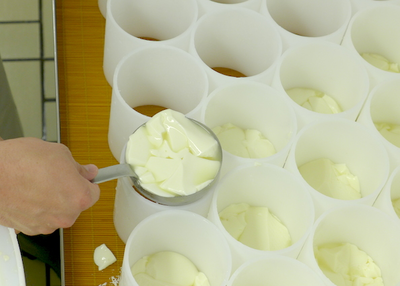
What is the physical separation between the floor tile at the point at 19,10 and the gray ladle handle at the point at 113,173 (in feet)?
1.65

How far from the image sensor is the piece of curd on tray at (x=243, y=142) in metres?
0.86

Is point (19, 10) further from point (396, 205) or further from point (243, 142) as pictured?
point (396, 205)

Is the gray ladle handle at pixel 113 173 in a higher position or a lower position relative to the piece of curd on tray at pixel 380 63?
lower

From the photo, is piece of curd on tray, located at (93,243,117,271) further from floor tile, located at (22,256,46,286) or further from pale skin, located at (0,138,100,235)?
pale skin, located at (0,138,100,235)

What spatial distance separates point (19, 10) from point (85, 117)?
0.28 m

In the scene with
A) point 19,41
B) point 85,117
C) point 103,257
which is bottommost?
point 103,257

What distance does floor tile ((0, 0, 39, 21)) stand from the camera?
98 centimetres

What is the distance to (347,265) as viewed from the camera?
2.60ft

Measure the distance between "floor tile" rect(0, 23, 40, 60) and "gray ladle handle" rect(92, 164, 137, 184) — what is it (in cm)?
42

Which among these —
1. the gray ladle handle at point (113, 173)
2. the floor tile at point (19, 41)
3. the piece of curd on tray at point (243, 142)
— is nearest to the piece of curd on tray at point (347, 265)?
the piece of curd on tray at point (243, 142)

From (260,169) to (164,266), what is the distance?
0.23 metres

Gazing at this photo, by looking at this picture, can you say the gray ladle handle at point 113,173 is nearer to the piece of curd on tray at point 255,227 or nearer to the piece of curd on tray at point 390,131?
the piece of curd on tray at point 255,227

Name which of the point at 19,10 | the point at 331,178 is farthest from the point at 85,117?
the point at 331,178

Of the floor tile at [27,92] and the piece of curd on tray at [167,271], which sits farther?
the floor tile at [27,92]
